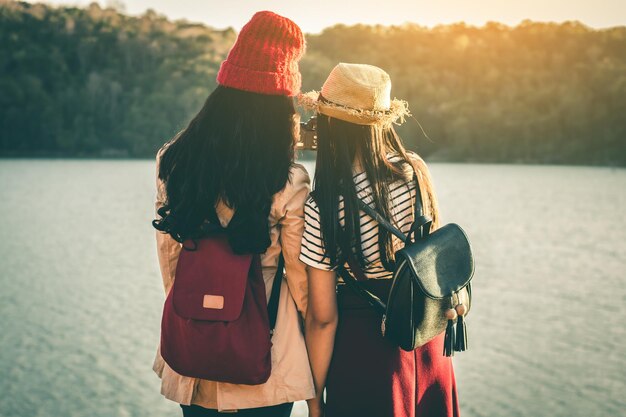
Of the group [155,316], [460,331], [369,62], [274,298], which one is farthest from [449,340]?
[369,62]

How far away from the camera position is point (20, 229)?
14.5 metres

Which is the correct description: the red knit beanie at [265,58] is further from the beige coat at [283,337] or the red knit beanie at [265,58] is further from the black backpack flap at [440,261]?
the black backpack flap at [440,261]

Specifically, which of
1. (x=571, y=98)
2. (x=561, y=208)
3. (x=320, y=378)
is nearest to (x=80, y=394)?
(x=320, y=378)

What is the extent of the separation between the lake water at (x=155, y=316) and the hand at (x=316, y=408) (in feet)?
11.4

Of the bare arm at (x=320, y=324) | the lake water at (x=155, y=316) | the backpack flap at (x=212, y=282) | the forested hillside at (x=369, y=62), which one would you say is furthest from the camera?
the forested hillside at (x=369, y=62)

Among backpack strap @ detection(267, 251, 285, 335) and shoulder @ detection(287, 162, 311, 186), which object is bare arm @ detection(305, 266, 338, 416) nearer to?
backpack strap @ detection(267, 251, 285, 335)

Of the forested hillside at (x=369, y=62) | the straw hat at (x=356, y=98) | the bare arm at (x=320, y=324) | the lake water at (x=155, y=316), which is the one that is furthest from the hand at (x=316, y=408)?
the forested hillside at (x=369, y=62)

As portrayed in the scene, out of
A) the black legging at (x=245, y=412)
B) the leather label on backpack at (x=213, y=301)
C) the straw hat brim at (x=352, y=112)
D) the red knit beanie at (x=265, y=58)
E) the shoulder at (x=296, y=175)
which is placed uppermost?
the red knit beanie at (x=265, y=58)

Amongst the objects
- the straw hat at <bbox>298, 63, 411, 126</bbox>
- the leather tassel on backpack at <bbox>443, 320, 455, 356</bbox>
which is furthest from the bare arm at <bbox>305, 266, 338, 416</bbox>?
the straw hat at <bbox>298, 63, 411, 126</bbox>

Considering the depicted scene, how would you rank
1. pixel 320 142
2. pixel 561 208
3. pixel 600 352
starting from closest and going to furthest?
pixel 320 142 → pixel 600 352 → pixel 561 208

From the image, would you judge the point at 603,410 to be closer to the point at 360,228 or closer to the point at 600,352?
the point at 600,352

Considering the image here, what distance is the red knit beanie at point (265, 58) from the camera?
55.1 inches

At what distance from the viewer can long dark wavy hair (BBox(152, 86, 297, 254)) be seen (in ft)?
4.51

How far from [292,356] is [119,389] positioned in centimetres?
412
